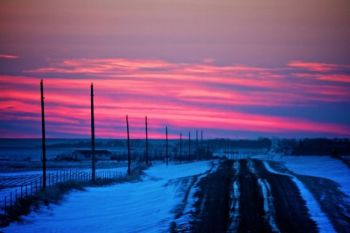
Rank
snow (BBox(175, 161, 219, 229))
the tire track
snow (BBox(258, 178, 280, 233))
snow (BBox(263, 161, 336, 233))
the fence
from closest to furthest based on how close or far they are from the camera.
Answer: the tire track → snow (BBox(263, 161, 336, 233)) → snow (BBox(258, 178, 280, 233)) → snow (BBox(175, 161, 219, 229)) → the fence

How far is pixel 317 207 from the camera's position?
1266 inches

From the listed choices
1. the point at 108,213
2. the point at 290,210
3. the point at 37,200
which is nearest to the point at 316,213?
the point at 290,210

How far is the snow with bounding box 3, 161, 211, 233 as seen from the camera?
91.6ft

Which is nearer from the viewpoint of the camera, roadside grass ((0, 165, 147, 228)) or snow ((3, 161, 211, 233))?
snow ((3, 161, 211, 233))


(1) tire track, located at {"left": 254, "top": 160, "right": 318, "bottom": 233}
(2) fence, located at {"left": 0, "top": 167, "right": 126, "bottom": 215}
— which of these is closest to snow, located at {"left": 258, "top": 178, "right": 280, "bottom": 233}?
(1) tire track, located at {"left": 254, "top": 160, "right": 318, "bottom": 233}

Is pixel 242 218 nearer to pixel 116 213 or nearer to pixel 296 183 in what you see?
pixel 116 213

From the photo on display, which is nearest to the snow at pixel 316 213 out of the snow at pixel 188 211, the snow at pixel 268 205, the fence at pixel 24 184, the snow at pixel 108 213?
the snow at pixel 268 205

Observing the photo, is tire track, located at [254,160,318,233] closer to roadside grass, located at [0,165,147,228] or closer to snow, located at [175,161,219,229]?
snow, located at [175,161,219,229]

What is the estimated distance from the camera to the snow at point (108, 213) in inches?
1099

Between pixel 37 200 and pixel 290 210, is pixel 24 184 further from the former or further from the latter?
pixel 290 210

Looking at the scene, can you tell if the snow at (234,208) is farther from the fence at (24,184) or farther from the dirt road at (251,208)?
the fence at (24,184)

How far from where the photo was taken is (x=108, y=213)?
33719 millimetres

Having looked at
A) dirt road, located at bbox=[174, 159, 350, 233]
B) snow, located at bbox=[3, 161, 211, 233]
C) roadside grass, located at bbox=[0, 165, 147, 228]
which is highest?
roadside grass, located at bbox=[0, 165, 147, 228]

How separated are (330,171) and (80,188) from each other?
107 ft
